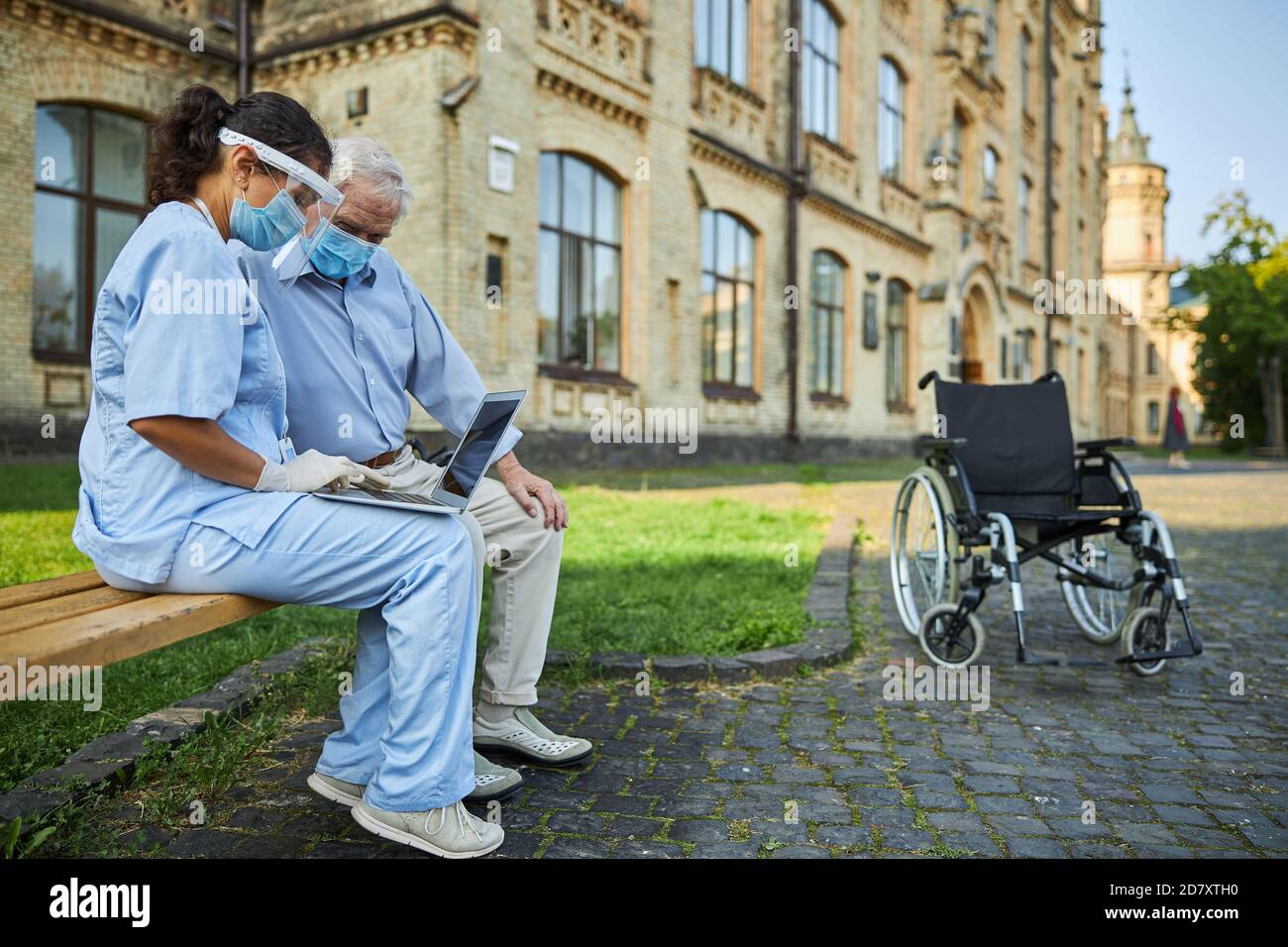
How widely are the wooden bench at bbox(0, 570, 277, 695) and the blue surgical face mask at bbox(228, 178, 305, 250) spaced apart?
3.10 feet

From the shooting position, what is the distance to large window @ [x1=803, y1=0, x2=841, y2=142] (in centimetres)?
2047

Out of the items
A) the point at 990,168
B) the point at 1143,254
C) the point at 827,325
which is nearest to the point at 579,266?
the point at 827,325

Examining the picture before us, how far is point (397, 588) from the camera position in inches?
104

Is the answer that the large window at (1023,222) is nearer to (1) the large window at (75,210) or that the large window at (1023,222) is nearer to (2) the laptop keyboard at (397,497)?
(1) the large window at (75,210)

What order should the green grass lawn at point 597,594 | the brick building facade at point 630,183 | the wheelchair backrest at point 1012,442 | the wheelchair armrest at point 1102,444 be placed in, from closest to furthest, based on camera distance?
the green grass lawn at point 597,594 → the wheelchair armrest at point 1102,444 → the wheelchair backrest at point 1012,442 → the brick building facade at point 630,183

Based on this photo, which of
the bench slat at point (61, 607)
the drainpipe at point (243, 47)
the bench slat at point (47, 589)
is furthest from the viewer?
the drainpipe at point (243, 47)

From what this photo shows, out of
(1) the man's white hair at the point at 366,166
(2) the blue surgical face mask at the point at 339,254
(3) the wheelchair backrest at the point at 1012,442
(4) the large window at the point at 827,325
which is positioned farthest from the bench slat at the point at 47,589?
(4) the large window at the point at 827,325

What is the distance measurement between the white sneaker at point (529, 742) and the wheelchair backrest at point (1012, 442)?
2968 millimetres

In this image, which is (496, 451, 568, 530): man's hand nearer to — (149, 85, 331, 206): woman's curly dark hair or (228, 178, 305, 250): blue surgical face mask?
(228, 178, 305, 250): blue surgical face mask

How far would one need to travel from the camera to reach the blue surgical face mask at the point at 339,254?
3102mm

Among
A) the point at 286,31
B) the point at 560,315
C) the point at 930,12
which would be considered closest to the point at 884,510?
the point at 560,315

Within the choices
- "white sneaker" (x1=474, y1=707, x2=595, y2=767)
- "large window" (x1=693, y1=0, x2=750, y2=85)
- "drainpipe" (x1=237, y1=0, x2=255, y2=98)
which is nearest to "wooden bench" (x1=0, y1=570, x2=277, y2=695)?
"white sneaker" (x1=474, y1=707, x2=595, y2=767)
